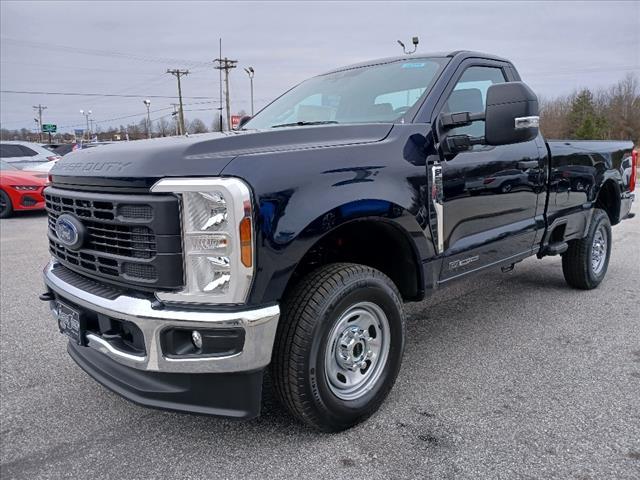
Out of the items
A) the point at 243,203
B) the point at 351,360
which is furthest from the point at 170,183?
the point at 351,360

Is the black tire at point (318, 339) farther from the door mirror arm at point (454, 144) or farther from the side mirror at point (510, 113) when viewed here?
the side mirror at point (510, 113)

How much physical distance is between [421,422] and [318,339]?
0.82 metres

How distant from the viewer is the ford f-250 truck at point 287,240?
7.34 ft

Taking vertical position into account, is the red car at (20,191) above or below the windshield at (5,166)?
below

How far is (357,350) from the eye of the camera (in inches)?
110

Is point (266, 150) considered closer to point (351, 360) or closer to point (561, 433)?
point (351, 360)

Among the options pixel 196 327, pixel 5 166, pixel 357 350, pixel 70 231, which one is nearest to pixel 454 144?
pixel 357 350

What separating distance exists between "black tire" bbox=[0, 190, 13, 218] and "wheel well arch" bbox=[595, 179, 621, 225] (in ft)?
36.0

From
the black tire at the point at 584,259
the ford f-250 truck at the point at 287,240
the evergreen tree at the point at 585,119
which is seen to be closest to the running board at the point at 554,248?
the black tire at the point at 584,259

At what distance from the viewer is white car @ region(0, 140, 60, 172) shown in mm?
12781

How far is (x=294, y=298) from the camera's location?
252 centimetres

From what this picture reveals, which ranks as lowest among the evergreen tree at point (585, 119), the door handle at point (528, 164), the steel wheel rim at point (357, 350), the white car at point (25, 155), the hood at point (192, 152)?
the steel wheel rim at point (357, 350)

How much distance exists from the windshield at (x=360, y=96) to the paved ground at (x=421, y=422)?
5.51 ft

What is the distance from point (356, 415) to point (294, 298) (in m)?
0.72
